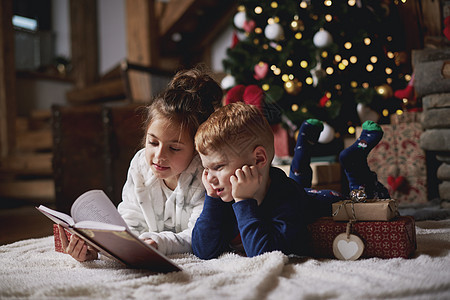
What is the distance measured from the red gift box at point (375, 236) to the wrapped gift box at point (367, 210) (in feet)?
0.04

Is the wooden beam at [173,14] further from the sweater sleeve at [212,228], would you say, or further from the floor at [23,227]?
the sweater sleeve at [212,228]

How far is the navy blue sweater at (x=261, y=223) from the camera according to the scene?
3.02ft

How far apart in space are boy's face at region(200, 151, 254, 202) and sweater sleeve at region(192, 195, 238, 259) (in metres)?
0.04

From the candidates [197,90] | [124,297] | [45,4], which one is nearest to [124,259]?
[124,297]

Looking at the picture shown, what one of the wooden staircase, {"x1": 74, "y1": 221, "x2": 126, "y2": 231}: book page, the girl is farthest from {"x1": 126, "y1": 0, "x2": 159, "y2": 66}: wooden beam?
{"x1": 74, "y1": 221, "x2": 126, "y2": 231}: book page

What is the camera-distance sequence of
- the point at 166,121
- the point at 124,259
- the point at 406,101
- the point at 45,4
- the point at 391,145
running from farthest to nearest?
the point at 45,4 → the point at 406,101 → the point at 391,145 → the point at 166,121 → the point at 124,259

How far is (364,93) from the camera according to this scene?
1973 mm

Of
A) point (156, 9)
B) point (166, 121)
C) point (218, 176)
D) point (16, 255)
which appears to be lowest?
point (16, 255)

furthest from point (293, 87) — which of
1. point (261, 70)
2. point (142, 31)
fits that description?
point (142, 31)

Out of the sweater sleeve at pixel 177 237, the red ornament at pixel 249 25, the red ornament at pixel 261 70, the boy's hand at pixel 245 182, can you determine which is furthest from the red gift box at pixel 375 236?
the red ornament at pixel 249 25

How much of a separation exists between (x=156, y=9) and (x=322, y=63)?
2448mm

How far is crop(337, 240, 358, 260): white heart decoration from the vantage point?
938mm

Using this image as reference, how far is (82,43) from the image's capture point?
4367 mm

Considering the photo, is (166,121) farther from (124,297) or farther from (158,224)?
(124,297)
